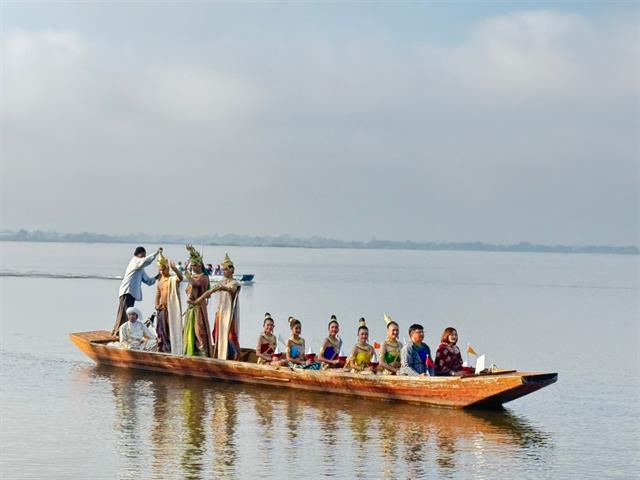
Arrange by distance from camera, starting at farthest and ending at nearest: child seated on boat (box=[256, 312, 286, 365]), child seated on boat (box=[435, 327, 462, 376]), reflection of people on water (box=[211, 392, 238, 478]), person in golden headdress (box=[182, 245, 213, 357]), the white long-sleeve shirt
A: the white long-sleeve shirt → person in golden headdress (box=[182, 245, 213, 357]) → child seated on boat (box=[256, 312, 286, 365]) → child seated on boat (box=[435, 327, 462, 376]) → reflection of people on water (box=[211, 392, 238, 478])

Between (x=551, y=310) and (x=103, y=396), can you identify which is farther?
(x=551, y=310)

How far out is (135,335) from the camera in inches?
928

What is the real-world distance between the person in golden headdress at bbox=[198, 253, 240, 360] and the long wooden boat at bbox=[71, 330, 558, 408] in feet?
1.60

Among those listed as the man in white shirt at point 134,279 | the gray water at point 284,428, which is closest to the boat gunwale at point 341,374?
the gray water at point 284,428

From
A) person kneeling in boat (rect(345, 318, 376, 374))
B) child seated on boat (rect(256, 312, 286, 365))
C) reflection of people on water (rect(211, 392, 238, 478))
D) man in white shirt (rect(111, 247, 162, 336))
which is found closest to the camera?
reflection of people on water (rect(211, 392, 238, 478))

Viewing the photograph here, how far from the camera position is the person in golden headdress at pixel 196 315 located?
22.0m

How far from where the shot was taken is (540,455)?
631 inches

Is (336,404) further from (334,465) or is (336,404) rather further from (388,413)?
(334,465)

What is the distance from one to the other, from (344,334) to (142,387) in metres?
17.3

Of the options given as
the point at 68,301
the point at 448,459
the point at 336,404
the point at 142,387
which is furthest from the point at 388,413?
the point at 68,301

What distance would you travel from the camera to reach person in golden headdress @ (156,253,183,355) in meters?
22.4

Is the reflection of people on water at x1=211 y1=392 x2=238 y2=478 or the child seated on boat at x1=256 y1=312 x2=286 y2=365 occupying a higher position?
the child seated on boat at x1=256 y1=312 x2=286 y2=365

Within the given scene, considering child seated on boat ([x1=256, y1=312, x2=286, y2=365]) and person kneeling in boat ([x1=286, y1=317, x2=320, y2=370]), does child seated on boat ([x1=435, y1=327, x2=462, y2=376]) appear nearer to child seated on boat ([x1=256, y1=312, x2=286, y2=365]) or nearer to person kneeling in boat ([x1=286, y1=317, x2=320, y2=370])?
person kneeling in boat ([x1=286, y1=317, x2=320, y2=370])

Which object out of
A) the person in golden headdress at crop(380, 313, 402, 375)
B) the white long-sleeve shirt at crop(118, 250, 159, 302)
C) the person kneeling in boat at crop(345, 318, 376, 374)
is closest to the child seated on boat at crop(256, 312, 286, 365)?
the person kneeling in boat at crop(345, 318, 376, 374)
